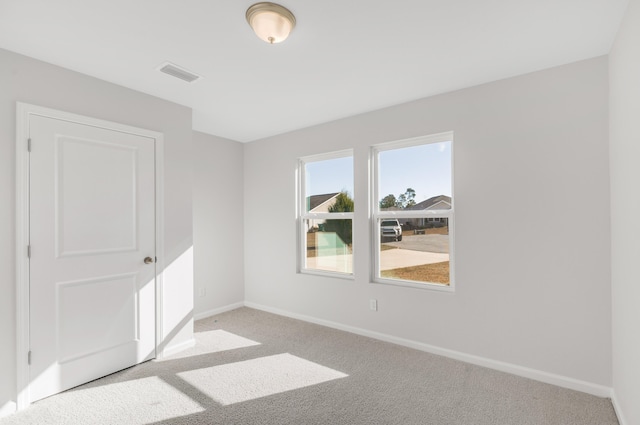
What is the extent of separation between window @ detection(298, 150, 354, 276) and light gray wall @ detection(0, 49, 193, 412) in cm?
149

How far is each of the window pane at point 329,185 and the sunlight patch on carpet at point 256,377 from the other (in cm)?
180

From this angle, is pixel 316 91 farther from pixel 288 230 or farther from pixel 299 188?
pixel 288 230

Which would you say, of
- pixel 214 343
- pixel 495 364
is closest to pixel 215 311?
pixel 214 343

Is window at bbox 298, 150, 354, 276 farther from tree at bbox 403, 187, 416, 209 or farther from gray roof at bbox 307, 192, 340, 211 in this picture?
tree at bbox 403, 187, 416, 209

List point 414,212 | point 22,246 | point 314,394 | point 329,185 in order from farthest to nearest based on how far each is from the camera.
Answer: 1. point 329,185
2. point 414,212
3. point 314,394
4. point 22,246

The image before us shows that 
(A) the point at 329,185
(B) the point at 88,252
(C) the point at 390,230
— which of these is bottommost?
(B) the point at 88,252

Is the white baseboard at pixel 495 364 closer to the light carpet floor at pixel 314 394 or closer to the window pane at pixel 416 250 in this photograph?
the light carpet floor at pixel 314 394

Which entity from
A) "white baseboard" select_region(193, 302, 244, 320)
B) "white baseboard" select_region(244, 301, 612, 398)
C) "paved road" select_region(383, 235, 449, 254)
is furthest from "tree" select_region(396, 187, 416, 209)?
"white baseboard" select_region(193, 302, 244, 320)

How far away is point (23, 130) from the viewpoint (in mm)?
2219

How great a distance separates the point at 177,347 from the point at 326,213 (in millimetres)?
2192

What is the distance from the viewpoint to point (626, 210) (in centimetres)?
186

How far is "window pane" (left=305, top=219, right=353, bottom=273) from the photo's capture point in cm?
384

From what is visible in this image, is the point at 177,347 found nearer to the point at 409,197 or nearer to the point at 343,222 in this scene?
the point at 343,222

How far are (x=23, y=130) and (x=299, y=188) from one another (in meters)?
2.72
